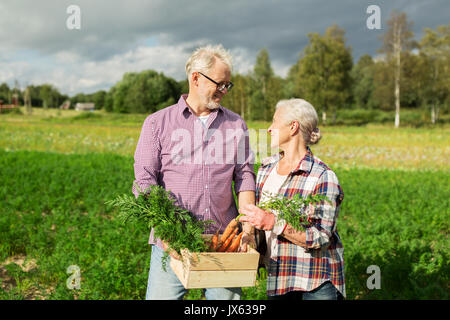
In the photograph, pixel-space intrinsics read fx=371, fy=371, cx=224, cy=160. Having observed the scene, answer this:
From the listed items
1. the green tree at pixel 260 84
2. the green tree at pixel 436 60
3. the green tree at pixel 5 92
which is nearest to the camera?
the green tree at pixel 260 84

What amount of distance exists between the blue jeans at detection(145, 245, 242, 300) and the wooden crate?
0.98 ft

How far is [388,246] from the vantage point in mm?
5023

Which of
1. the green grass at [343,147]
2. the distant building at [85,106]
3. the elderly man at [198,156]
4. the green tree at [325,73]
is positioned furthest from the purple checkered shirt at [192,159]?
the distant building at [85,106]

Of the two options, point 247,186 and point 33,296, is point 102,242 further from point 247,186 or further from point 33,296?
point 247,186

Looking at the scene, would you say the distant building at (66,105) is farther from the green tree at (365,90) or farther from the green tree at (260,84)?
the green tree at (365,90)

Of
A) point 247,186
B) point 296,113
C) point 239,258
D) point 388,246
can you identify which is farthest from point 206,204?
point 388,246

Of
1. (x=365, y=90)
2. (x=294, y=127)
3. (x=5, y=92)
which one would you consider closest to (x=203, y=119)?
(x=294, y=127)

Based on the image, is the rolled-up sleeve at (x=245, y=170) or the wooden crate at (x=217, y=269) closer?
the wooden crate at (x=217, y=269)

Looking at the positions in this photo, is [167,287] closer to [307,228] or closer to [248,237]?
[248,237]

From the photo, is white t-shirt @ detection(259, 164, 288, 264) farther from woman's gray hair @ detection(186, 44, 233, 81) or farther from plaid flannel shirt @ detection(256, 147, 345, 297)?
woman's gray hair @ detection(186, 44, 233, 81)

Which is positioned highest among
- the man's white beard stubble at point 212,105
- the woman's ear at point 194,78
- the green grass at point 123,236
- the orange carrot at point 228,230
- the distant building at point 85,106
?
the distant building at point 85,106

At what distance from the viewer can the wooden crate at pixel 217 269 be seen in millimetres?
2094

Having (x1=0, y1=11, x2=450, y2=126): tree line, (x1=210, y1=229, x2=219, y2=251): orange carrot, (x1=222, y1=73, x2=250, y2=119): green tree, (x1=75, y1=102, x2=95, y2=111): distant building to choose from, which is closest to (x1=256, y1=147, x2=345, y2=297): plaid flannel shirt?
(x1=210, y1=229, x2=219, y2=251): orange carrot

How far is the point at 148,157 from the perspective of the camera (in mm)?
2439
